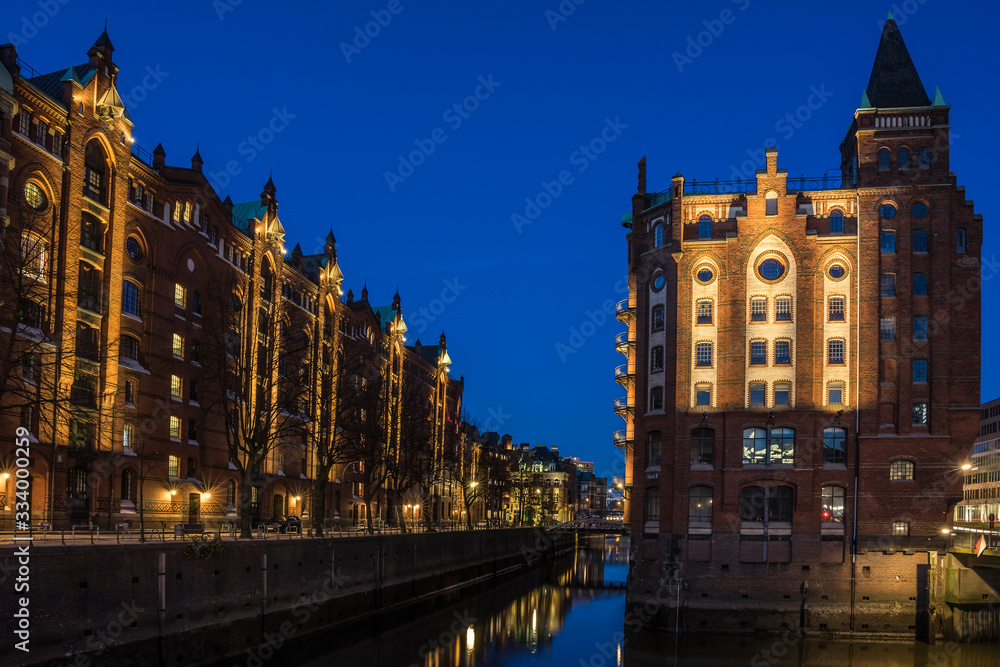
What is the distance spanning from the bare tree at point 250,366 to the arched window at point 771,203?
30.5m

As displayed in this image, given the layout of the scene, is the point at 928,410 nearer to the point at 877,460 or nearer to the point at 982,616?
the point at 877,460

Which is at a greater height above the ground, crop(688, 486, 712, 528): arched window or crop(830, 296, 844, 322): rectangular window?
crop(830, 296, 844, 322): rectangular window

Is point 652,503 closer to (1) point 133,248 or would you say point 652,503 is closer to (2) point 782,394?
(2) point 782,394

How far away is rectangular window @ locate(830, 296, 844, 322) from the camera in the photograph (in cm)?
5750

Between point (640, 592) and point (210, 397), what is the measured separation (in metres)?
33.5

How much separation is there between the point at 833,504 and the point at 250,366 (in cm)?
3697

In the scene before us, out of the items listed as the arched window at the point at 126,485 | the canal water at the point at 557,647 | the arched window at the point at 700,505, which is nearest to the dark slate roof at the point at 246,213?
the arched window at the point at 126,485

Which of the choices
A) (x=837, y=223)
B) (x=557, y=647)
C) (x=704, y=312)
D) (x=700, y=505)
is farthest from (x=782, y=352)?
(x=557, y=647)

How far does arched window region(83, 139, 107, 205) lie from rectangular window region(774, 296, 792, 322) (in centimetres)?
4110

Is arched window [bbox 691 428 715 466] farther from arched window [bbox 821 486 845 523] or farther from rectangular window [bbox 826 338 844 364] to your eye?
rectangular window [bbox 826 338 844 364]

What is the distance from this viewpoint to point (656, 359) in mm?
60594

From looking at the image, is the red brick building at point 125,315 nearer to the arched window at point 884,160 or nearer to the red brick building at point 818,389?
the red brick building at point 818,389

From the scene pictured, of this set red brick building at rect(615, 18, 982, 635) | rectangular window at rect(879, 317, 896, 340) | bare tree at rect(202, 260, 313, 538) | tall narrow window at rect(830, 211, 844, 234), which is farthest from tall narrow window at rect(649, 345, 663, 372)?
bare tree at rect(202, 260, 313, 538)

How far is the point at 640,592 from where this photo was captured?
56.4 metres
